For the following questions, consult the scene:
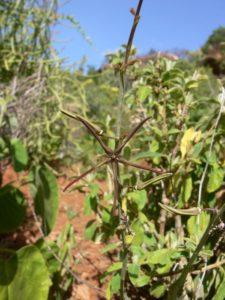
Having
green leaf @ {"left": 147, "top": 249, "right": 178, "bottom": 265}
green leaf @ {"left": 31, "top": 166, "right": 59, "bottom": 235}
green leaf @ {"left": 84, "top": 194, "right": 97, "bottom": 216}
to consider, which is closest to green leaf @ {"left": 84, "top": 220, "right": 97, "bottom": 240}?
green leaf @ {"left": 84, "top": 194, "right": 97, "bottom": 216}

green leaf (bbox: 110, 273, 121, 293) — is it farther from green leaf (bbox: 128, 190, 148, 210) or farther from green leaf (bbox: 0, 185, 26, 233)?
green leaf (bbox: 0, 185, 26, 233)

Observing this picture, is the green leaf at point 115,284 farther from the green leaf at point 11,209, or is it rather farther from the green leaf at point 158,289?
the green leaf at point 11,209

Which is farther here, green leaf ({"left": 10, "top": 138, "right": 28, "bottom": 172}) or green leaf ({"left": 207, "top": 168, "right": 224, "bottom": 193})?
green leaf ({"left": 10, "top": 138, "right": 28, "bottom": 172})

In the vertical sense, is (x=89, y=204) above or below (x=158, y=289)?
above

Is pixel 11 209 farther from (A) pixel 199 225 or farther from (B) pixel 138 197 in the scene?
(A) pixel 199 225

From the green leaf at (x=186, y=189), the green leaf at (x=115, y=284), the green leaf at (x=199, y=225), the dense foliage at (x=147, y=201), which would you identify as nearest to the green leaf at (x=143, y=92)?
the dense foliage at (x=147, y=201)

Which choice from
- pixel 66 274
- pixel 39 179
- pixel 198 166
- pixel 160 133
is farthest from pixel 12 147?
pixel 198 166

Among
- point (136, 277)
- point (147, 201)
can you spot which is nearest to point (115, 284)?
point (136, 277)
